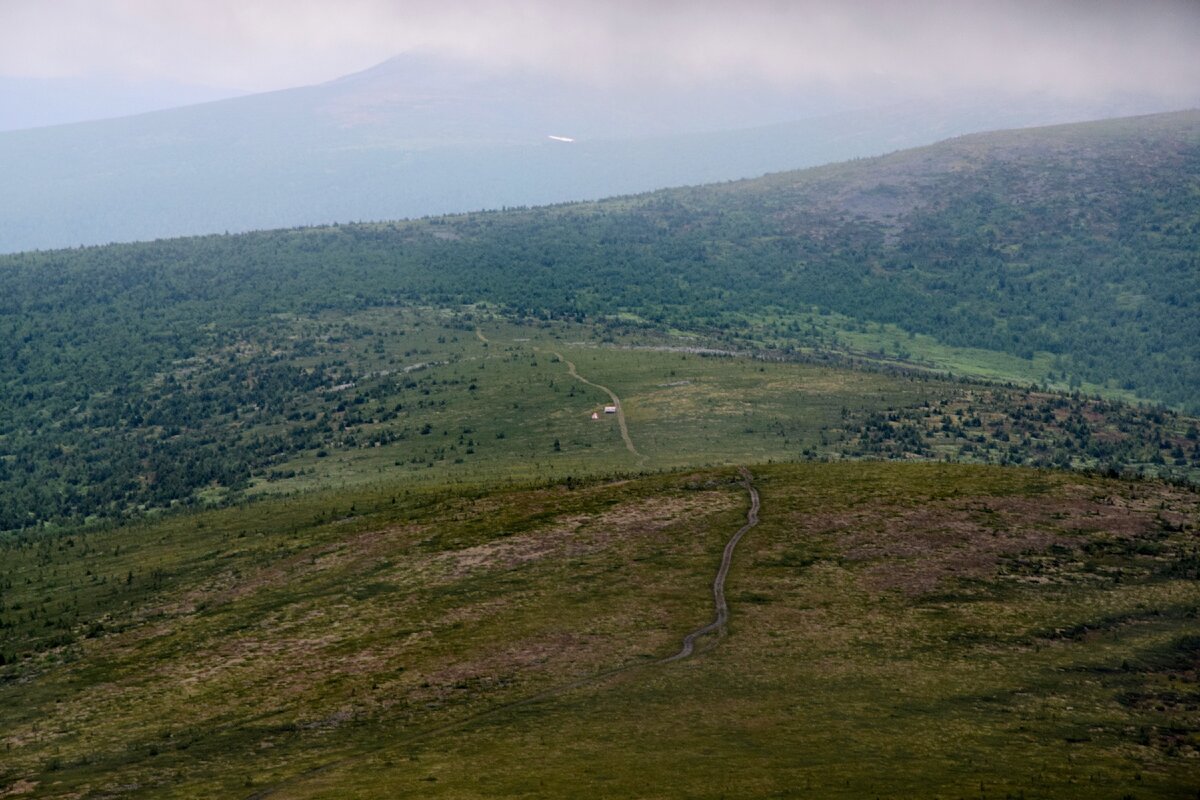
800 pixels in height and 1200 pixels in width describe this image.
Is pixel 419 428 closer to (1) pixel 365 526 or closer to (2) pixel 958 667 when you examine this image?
(1) pixel 365 526

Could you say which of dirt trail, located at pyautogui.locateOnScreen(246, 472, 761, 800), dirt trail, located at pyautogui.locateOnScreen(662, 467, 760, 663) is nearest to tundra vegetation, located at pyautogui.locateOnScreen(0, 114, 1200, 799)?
dirt trail, located at pyautogui.locateOnScreen(246, 472, 761, 800)

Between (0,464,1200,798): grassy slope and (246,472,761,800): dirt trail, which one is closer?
(0,464,1200,798): grassy slope

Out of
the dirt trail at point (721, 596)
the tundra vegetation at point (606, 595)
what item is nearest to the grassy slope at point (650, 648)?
the tundra vegetation at point (606, 595)

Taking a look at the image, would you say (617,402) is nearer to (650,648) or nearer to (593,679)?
(650,648)

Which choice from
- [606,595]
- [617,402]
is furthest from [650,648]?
[617,402]

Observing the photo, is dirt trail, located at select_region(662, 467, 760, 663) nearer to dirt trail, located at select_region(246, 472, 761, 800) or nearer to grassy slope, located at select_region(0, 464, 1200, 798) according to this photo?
dirt trail, located at select_region(246, 472, 761, 800)

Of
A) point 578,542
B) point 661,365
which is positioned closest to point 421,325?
point 661,365

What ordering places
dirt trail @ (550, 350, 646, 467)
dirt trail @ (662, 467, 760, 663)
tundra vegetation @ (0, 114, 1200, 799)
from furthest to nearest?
dirt trail @ (550, 350, 646, 467) → dirt trail @ (662, 467, 760, 663) → tundra vegetation @ (0, 114, 1200, 799)
